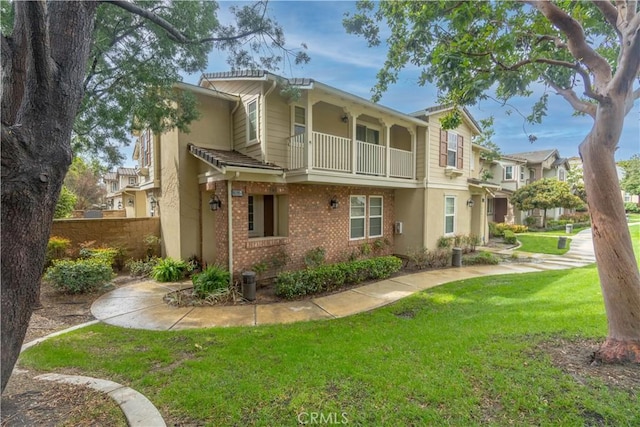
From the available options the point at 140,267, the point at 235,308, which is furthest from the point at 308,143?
the point at 140,267

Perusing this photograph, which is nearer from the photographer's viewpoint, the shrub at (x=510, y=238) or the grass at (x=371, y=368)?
the grass at (x=371, y=368)

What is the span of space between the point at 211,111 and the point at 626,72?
1026 cm

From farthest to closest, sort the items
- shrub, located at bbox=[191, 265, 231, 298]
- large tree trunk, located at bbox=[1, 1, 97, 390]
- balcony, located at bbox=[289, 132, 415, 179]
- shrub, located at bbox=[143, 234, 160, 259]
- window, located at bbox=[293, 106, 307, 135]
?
shrub, located at bbox=[143, 234, 160, 259] < window, located at bbox=[293, 106, 307, 135] < balcony, located at bbox=[289, 132, 415, 179] < shrub, located at bbox=[191, 265, 231, 298] < large tree trunk, located at bbox=[1, 1, 97, 390]

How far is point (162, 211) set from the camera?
37.8ft

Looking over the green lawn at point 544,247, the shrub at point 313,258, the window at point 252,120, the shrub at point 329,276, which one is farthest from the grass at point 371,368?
the green lawn at point 544,247

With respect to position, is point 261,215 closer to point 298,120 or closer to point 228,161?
point 228,161

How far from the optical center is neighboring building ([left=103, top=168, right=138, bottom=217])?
709 inches

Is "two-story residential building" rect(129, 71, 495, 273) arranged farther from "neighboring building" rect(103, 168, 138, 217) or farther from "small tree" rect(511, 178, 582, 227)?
"small tree" rect(511, 178, 582, 227)

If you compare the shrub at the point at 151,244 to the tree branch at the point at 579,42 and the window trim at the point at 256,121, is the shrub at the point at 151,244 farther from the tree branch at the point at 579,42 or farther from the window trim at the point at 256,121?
A: the tree branch at the point at 579,42

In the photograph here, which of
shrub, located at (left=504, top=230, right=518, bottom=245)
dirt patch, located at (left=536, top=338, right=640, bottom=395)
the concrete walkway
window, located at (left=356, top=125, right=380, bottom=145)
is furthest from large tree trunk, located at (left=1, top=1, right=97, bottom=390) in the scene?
shrub, located at (left=504, top=230, right=518, bottom=245)

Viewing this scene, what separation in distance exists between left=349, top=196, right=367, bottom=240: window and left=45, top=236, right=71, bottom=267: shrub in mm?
9581

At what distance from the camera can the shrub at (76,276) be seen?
7508mm

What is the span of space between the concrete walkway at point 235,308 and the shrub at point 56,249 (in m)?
2.82

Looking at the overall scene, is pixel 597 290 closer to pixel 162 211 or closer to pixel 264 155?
pixel 264 155
